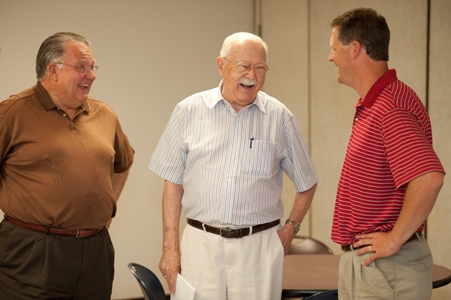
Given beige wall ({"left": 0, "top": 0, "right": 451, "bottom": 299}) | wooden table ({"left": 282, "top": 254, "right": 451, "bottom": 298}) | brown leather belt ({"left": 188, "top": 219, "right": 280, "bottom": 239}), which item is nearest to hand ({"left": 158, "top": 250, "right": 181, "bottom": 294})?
brown leather belt ({"left": 188, "top": 219, "right": 280, "bottom": 239})

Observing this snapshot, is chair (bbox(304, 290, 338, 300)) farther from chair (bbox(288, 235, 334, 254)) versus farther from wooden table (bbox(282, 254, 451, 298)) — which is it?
chair (bbox(288, 235, 334, 254))

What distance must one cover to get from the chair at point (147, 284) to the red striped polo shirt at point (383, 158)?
97cm

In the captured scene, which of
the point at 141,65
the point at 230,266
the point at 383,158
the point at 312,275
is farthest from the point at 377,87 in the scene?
the point at 141,65

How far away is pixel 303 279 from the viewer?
10.9 feet

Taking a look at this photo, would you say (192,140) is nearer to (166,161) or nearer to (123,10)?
(166,161)

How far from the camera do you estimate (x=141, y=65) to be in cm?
576

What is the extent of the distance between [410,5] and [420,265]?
273 cm

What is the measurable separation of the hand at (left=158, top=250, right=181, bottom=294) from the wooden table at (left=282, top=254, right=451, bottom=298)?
0.60 m

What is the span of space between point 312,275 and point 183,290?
0.91m

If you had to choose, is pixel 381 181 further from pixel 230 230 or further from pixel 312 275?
pixel 312 275

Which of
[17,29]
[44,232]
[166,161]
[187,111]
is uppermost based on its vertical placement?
[17,29]

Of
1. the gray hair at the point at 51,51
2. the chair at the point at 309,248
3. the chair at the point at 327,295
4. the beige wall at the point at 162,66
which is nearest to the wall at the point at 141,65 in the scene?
the beige wall at the point at 162,66

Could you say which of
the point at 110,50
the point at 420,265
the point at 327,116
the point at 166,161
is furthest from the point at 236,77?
the point at 110,50

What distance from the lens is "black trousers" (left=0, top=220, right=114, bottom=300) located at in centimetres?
296
